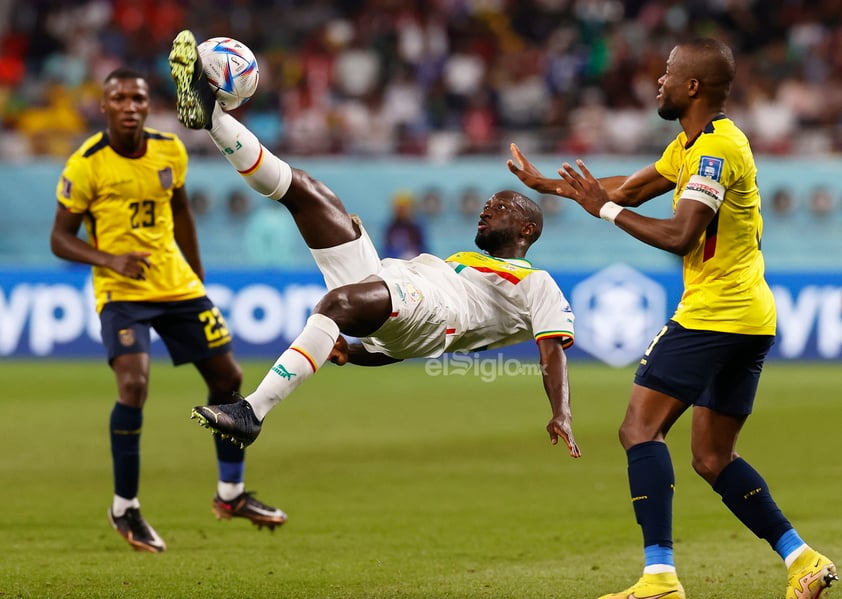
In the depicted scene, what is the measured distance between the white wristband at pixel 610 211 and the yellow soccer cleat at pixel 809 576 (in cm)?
176

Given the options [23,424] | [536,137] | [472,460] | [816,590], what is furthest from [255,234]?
[816,590]

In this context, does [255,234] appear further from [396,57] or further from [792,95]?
[792,95]

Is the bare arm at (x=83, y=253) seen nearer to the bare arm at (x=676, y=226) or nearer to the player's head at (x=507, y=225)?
the player's head at (x=507, y=225)

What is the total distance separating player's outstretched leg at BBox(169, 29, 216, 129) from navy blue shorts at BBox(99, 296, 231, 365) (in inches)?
73.7

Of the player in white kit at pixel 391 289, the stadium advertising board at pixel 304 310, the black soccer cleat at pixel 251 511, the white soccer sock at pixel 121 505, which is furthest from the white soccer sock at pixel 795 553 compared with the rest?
the stadium advertising board at pixel 304 310

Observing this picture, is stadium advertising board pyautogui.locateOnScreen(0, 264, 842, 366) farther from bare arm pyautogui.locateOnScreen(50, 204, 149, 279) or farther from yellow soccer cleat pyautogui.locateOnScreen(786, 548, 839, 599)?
yellow soccer cleat pyautogui.locateOnScreen(786, 548, 839, 599)

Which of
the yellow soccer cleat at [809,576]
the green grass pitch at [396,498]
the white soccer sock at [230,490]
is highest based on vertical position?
the yellow soccer cleat at [809,576]

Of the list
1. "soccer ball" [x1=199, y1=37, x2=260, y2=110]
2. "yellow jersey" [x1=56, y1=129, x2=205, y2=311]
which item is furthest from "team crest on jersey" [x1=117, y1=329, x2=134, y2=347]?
"soccer ball" [x1=199, y1=37, x2=260, y2=110]

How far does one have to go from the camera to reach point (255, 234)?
62.7 feet

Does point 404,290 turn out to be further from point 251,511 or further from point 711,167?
point 251,511

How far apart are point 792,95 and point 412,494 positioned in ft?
44.3

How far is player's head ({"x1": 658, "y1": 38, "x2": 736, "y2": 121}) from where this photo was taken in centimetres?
565

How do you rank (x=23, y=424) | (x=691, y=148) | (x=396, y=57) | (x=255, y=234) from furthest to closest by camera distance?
(x=396, y=57) → (x=255, y=234) → (x=23, y=424) → (x=691, y=148)

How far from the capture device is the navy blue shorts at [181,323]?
25.8 feet
